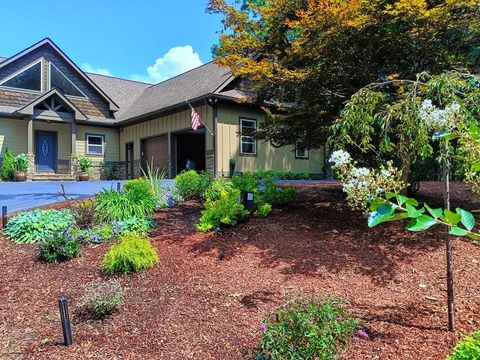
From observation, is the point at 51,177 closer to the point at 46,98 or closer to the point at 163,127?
the point at 46,98

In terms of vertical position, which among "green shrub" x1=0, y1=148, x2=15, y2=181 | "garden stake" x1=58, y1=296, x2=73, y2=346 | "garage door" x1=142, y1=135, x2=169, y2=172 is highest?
"garage door" x1=142, y1=135, x2=169, y2=172

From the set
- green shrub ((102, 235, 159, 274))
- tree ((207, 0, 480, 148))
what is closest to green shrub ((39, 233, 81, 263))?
green shrub ((102, 235, 159, 274))

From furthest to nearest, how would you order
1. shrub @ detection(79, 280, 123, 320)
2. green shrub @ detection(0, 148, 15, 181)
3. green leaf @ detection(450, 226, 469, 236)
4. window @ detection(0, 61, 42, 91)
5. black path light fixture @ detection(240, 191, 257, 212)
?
window @ detection(0, 61, 42, 91) → green shrub @ detection(0, 148, 15, 181) → black path light fixture @ detection(240, 191, 257, 212) → shrub @ detection(79, 280, 123, 320) → green leaf @ detection(450, 226, 469, 236)

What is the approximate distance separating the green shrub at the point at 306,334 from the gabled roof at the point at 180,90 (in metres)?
11.9

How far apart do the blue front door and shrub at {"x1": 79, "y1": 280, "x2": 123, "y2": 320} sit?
15888 millimetres

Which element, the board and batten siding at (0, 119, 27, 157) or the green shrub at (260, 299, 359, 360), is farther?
the board and batten siding at (0, 119, 27, 157)

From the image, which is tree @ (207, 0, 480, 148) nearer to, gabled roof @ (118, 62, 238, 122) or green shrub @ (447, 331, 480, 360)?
green shrub @ (447, 331, 480, 360)

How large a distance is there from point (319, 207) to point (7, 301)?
489 centimetres

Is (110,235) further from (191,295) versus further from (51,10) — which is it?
(51,10)

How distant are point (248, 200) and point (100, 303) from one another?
3.21 meters

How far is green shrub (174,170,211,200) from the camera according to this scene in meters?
7.77

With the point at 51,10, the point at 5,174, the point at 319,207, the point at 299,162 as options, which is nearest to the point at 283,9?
the point at 319,207

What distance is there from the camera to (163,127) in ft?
55.0

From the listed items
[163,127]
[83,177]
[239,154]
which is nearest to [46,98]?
[83,177]
